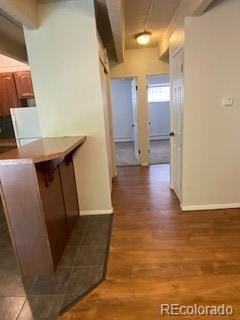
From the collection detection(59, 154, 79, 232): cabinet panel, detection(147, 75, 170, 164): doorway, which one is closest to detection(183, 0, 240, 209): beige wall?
detection(59, 154, 79, 232): cabinet panel

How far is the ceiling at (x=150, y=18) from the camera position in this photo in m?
2.54

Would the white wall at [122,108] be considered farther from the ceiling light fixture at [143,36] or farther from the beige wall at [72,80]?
the beige wall at [72,80]

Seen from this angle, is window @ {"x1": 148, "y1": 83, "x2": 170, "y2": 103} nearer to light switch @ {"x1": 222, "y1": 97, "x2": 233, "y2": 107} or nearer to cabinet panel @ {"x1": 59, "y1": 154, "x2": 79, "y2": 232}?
light switch @ {"x1": 222, "y1": 97, "x2": 233, "y2": 107}

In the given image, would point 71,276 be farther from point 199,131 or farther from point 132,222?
point 199,131

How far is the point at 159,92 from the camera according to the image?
313 inches

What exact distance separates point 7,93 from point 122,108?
4.45m

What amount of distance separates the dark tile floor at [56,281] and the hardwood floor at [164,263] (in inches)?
4.0

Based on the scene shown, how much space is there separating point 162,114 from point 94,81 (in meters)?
5.87

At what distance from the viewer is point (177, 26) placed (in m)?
2.77

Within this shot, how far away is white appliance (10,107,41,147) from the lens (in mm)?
3225

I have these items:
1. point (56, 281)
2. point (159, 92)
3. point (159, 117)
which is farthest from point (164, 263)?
point (159, 92)

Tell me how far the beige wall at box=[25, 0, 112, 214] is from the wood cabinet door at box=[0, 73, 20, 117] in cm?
216

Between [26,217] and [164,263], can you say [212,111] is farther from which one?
[26,217]

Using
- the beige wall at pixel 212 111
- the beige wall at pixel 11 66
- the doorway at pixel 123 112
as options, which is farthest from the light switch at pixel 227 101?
the doorway at pixel 123 112
